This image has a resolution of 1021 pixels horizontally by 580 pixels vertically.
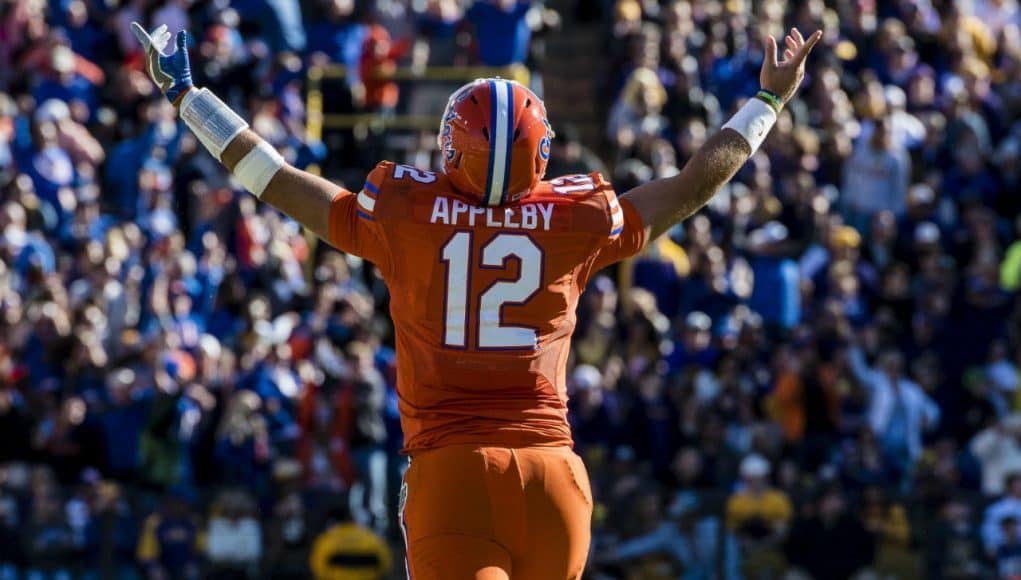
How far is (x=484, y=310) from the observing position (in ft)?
17.9

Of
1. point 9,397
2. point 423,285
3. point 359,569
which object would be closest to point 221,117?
point 423,285

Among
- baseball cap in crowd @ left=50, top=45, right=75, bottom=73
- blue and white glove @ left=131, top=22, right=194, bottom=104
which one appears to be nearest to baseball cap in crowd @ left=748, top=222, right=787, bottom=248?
baseball cap in crowd @ left=50, top=45, right=75, bottom=73

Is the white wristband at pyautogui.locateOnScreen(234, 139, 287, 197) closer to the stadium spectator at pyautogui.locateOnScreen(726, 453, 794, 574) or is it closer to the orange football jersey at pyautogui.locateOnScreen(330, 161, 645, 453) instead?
the orange football jersey at pyautogui.locateOnScreen(330, 161, 645, 453)

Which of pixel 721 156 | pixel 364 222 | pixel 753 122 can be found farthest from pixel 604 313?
pixel 364 222

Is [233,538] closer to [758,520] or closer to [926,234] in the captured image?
[758,520]

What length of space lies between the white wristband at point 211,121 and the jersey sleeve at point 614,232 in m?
1.11

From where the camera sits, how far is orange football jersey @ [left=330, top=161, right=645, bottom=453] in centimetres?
545

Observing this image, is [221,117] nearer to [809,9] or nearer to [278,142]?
[278,142]

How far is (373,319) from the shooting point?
1435 centimetres

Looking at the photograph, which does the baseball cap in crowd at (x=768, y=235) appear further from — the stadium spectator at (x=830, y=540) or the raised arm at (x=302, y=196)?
the raised arm at (x=302, y=196)

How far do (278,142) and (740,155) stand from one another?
393 inches

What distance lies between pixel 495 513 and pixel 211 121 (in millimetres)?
1479

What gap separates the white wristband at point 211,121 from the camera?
575 centimetres

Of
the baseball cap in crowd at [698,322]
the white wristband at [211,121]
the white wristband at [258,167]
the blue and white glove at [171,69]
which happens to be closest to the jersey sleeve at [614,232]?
the white wristband at [258,167]
